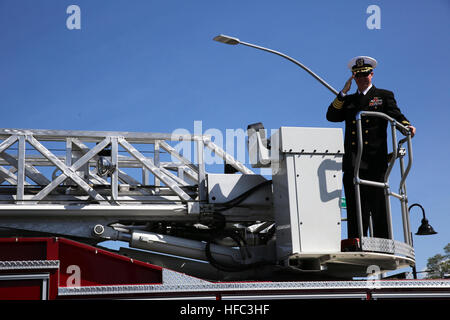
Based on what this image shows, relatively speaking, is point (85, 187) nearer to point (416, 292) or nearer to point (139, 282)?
point (139, 282)

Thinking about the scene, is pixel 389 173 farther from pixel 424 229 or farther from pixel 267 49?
pixel 424 229

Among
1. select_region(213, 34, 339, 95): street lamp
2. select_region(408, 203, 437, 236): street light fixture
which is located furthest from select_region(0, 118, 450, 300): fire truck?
select_region(408, 203, 437, 236): street light fixture

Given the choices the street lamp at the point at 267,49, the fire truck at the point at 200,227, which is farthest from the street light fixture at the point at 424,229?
the fire truck at the point at 200,227

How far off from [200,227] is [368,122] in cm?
207

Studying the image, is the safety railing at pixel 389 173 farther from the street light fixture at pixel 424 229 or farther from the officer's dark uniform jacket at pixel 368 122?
the street light fixture at pixel 424 229

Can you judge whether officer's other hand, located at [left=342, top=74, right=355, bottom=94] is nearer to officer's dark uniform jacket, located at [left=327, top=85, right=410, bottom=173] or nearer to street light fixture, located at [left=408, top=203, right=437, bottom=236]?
officer's dark uniform jacket, located at [left=327, top=85, right=410, bottom=173]

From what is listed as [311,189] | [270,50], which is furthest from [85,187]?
[270,50]

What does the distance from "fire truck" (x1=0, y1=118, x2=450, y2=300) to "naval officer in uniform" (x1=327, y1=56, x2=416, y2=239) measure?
163 mm

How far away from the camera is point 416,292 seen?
5.06 metres

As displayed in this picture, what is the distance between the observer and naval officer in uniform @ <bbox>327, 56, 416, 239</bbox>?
567 cm

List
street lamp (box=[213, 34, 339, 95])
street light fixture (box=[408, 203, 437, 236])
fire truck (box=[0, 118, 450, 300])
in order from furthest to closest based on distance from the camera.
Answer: street light fixture (box=[408, 203, 437, 236]) < street lamp (box=[213, 34, 339, 95]) < fire truck (box=[0, 118, 450, 300])

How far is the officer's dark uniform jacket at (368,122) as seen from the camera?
5.75m

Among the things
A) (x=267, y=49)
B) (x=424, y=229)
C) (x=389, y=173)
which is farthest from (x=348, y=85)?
(x=424, y=229)
